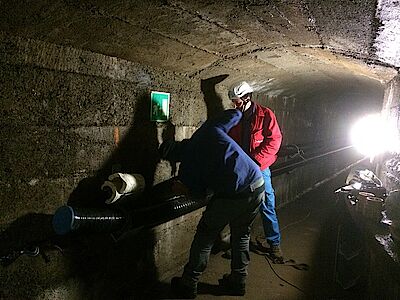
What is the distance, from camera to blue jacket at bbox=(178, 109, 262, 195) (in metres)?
2.79

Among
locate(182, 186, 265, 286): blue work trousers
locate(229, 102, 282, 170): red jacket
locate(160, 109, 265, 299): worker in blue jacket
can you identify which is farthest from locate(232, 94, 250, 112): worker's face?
locate(182, 186, 265, 286): blue work trousers

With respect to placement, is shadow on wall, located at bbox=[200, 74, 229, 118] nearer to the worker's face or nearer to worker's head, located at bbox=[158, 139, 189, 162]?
the worker's face

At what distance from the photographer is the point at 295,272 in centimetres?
391

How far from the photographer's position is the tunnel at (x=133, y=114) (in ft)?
6.33

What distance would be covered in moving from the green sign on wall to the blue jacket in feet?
1.43

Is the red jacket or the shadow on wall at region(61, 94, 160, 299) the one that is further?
the red jacket

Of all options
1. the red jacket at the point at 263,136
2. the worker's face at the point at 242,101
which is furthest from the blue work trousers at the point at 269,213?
the worker's face at the point at 242,101

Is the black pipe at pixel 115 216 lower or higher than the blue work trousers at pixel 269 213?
higher

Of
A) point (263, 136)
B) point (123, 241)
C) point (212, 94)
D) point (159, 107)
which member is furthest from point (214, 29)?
point (123, 241)

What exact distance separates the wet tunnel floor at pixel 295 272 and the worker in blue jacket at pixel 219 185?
21 centimetres

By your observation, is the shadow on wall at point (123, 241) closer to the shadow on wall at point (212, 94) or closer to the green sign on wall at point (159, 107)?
the green sign on wall at point (159, 107)

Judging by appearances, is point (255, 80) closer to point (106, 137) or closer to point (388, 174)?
point (388, 174)

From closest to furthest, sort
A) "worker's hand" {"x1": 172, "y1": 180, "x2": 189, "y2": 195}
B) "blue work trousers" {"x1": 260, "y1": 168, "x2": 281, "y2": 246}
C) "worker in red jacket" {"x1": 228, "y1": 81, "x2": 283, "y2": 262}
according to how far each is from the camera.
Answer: "worker's hand" {"x1": 172, "y1": 180, "x2": 189, "y2": 195} < "worker in red jacket" {"x1": 228, "y1": 81, "x2": 283, "y2": 262} < "blue work trousers" {"x1": 260, "y1": 168, "x2": 281, "y2": 246}

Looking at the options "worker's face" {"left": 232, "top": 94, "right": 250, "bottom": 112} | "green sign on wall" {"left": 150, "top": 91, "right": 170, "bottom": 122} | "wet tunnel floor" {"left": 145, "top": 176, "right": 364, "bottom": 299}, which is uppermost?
"worker's face" {"left": 232, "top": 94, "right": 250, "bottom": 112}
